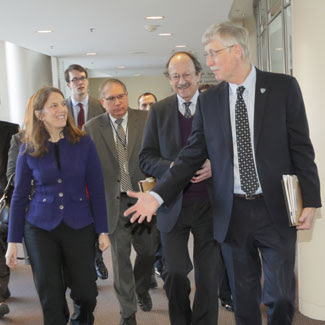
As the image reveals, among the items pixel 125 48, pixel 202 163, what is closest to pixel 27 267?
pixel 202 163

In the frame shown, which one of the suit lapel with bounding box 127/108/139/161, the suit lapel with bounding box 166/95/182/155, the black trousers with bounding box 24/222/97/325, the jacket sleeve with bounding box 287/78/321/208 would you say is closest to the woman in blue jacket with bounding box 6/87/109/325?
the black trousers with bounding box 24/222/97/325

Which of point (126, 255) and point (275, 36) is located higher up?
point (275, 36)

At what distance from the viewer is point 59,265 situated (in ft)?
11.4

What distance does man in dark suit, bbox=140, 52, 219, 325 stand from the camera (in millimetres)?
3576

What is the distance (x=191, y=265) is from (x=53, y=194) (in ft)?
3.18

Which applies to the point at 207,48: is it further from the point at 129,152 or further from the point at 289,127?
the point at 129,152

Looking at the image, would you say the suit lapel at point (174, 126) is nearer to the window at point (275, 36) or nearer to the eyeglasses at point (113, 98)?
the eyeglasses at point (113, 98)

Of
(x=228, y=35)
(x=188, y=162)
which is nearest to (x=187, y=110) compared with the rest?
(x=188, y=162)

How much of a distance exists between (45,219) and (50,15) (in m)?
7.88

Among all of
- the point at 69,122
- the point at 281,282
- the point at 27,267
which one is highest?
the point at 69,122

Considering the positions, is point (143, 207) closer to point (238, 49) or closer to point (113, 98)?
point (238, 49)

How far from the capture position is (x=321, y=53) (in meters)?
4.15

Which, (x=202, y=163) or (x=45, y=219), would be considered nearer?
(x=202, y=163)

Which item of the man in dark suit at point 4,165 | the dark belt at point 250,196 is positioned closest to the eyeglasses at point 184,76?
the dark belt at point 250,196
